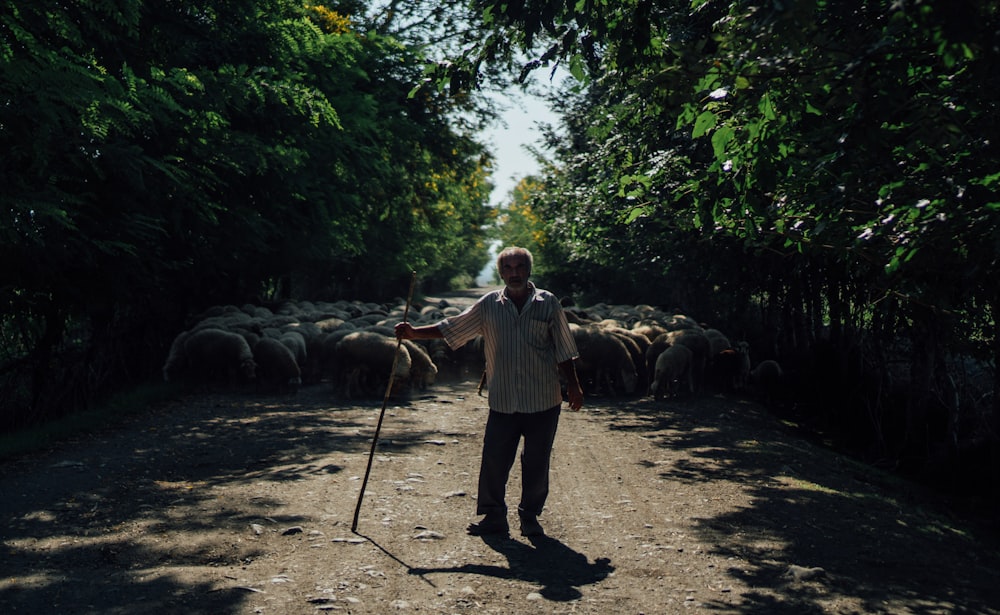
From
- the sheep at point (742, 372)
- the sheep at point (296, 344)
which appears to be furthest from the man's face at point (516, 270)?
the sheep at point (742, 372)

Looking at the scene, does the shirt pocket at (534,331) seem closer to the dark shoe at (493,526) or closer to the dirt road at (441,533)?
the dark shoe at (493,526)

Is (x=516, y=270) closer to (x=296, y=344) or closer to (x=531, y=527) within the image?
(x=531, y=527)

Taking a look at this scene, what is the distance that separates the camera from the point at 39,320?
1221 cm

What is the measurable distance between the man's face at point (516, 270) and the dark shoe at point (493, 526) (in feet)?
5.59

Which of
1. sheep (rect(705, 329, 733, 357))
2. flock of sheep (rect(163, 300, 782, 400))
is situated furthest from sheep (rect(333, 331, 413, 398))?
sheep (rect(705, 329, 733, 357))

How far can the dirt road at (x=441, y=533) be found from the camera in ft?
17.8

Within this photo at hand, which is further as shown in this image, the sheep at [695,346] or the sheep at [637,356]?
the sheep at [637,356]

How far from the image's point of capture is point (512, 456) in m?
6.82

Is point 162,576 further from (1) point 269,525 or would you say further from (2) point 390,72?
(2) point 390,72

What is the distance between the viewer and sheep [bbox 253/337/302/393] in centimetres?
1523

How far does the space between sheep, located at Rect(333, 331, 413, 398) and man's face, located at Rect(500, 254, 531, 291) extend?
26.6 feet

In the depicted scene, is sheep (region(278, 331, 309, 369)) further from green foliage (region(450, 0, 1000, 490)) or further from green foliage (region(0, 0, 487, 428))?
green foliage (region(450, 0, 1000, 490))

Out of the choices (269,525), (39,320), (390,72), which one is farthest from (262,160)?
(390,72)

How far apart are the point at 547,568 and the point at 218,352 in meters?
10.2
